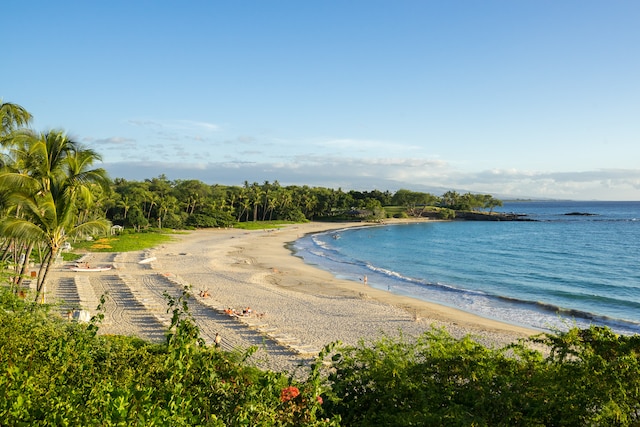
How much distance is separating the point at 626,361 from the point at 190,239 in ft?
181

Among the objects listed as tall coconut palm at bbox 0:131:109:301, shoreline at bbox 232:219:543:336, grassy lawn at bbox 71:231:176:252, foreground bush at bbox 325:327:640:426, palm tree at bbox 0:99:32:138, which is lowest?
shoreline at bbox 232:219:543:336

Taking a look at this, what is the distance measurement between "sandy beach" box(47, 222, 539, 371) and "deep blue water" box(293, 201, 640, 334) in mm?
3298

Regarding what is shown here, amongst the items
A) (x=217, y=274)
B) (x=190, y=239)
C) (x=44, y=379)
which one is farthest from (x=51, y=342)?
(x=190, y=239)

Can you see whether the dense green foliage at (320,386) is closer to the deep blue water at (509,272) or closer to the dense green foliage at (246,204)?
the deep blue water at (509,272)

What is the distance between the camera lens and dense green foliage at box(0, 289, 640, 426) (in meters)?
3.77

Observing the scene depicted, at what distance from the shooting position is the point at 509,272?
1495 inches

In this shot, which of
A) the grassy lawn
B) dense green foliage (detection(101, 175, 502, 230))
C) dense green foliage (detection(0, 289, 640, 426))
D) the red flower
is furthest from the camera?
dense green foliage (detection(101, 175, 502, 230))

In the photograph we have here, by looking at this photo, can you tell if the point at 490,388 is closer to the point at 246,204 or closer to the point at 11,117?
the point at 11,117

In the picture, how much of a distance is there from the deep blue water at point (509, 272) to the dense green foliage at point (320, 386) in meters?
5.96

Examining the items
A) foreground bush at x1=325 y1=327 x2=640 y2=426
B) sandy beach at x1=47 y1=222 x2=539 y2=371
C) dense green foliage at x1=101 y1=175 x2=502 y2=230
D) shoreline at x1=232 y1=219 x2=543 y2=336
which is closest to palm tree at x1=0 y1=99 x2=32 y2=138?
sandy beach at x1=47 y1=222 x2=539 y2=371

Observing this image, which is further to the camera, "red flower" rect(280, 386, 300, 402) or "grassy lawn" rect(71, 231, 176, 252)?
Answer: "grassy lawn" rect(71, 231, 176, 252)

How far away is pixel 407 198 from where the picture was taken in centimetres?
11919

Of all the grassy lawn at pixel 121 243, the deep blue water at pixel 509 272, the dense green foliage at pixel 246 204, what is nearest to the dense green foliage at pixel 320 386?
the deep blue water at pixel 509 272

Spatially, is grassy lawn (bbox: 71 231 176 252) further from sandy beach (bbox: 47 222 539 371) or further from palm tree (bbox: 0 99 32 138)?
palm tree (bbox: 0 99 32 138)
